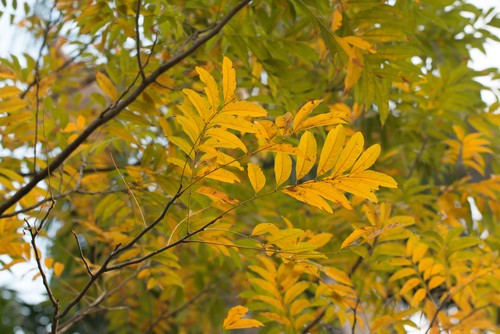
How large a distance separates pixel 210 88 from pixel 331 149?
0.13 m

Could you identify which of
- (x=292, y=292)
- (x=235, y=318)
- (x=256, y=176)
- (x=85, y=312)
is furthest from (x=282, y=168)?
(x=85, y=312)

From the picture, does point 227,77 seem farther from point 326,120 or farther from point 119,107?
point 119,107

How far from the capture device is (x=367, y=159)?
0.58 meters

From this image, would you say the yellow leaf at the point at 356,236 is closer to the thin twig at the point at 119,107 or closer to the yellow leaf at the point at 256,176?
the yellow leaf at the point at 256,176

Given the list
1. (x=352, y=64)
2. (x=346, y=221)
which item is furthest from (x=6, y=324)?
(x=352, y=64)

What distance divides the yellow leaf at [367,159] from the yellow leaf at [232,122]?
102mm

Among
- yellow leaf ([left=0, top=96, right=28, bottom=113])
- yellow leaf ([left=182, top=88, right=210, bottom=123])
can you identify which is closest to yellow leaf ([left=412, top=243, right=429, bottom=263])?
yellow leaf ([left=182, top=88, right=210, bottom=123])

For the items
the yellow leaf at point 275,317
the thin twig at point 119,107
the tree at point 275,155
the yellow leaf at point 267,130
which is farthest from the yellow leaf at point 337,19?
the yellow leaf at point 275,317

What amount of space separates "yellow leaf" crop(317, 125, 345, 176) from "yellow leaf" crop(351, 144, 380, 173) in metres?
0.02

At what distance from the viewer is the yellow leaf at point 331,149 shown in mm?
591

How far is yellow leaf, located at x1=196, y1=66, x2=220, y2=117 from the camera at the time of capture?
559 mm

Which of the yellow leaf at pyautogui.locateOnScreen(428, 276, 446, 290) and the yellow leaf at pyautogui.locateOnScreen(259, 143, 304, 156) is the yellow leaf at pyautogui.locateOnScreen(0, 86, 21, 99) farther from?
the yellow leaf at pyautogui.locateOnScreen(428, 276, 446, 290)

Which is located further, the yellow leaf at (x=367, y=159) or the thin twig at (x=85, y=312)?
the thin twig at (x=85, y=312)

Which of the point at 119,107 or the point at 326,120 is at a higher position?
the point at 119,107
